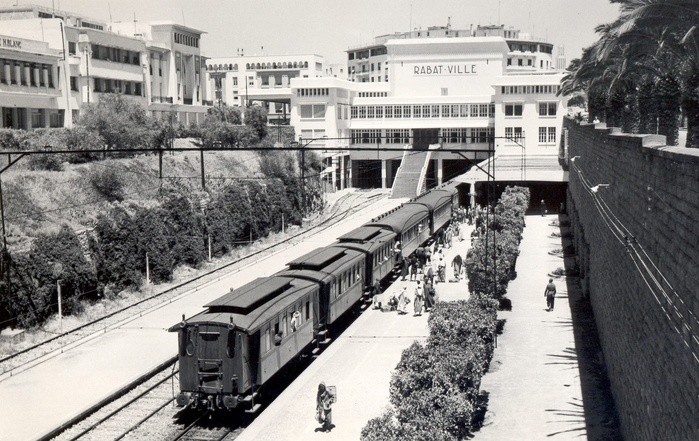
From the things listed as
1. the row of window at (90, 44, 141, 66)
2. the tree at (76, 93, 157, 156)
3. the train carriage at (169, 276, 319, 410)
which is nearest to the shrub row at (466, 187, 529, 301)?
the train carriage at (169, 276, 319, 410)

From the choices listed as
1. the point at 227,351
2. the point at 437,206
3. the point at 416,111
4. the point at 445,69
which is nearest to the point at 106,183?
the point at 437,206

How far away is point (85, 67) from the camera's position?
Result: 173ft

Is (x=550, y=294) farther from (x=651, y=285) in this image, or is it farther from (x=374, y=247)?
(x=651, y=285)

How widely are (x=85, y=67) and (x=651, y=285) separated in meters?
48.5

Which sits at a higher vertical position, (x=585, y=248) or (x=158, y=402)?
(x=585, y=248)

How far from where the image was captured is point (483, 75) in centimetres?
8106

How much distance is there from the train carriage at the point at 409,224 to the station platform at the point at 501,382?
22.9 ft

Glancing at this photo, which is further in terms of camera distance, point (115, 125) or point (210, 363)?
point (115, 125)

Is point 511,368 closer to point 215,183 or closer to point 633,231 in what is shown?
point 633,231

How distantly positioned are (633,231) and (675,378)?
17.0ft

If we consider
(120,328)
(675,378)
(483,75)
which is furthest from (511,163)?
(675,378)

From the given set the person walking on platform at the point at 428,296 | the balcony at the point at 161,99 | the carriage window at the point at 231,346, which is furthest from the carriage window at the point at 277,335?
the balcony at the point at 161,99

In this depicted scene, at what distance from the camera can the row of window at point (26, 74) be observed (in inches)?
1673

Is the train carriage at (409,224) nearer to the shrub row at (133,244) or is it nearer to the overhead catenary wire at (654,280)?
the shrub row at (133,244)
